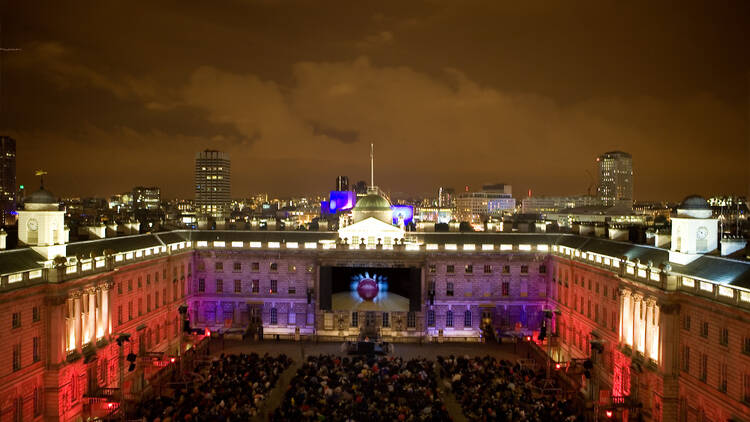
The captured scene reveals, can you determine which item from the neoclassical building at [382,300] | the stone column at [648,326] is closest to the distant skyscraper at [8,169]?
the neoclassical building at [382,300]

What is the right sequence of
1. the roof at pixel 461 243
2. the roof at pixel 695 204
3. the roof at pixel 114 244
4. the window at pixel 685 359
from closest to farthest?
the roof at pixel 461 243
the window at pixel 685 359
the roof at pixel 695 204
the roof at pixel 114 244

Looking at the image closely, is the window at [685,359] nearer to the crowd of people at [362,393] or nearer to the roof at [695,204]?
the roof at [695,204]

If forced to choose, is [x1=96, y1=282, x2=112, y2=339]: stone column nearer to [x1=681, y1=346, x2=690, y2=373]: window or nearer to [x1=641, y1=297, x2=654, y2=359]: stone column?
[x1=641, y1=297, x2=654, y2=359]: stone column

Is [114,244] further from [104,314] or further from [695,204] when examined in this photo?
[695,204]

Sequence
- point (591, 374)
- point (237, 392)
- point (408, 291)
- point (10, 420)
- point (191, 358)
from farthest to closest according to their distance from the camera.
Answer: point (408, 291)
point (191, 358)
point (591, 374)
point (237, 392)
point (10, 420)

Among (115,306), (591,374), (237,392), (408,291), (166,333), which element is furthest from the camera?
(408,291)

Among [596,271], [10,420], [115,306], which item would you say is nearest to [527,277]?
[596,271]

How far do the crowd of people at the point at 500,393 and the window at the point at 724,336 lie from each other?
10731 millimetres

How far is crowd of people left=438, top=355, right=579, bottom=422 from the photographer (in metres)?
39.4

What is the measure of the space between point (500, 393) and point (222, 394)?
69.1 ft

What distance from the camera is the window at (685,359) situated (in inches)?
1540

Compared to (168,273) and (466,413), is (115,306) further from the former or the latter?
(466,413)

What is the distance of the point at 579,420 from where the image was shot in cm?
4038

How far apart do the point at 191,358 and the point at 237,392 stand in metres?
17.3
